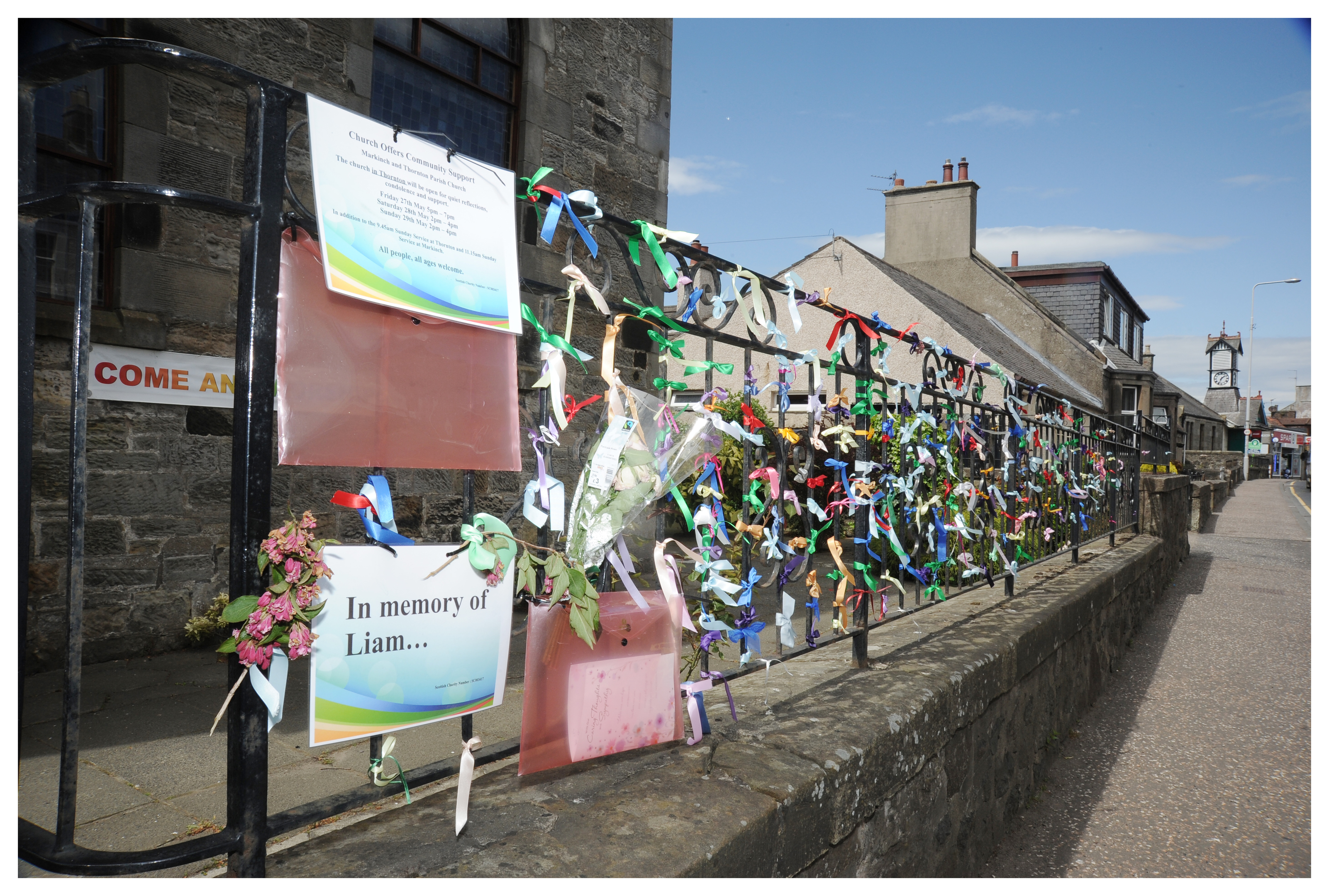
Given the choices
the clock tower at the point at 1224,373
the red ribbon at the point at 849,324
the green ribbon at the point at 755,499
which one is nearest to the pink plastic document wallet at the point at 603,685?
the green ribbon at the point at 755,499

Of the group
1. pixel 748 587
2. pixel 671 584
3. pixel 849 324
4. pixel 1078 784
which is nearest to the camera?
pixel 671 584

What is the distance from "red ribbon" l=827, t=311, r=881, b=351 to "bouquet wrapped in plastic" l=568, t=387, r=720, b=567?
2.76 feet

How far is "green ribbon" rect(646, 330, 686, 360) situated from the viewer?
200 centimetres

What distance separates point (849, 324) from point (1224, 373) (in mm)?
81584

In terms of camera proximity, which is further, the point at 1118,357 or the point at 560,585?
the point at 1118,357

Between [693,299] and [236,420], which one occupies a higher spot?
[693,299]

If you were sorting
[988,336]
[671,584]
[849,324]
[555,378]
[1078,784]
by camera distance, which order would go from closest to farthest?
[555,378] → [671,584] → [849,324] → [1078,784] → [988,336]

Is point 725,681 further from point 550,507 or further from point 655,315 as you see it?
point 655,315

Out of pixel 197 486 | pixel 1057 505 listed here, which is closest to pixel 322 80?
pixel 197 486

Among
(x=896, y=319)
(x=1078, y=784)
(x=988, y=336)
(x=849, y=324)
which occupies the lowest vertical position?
(x=1078, y=784)

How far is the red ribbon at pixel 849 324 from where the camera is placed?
105 inches

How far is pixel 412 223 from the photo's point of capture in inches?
57.4

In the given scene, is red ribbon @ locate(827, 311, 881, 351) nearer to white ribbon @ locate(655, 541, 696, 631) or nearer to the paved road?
white ribbon @ locate(655, 541, 696, 631)

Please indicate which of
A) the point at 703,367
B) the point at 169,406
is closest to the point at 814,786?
the point at 703,367
